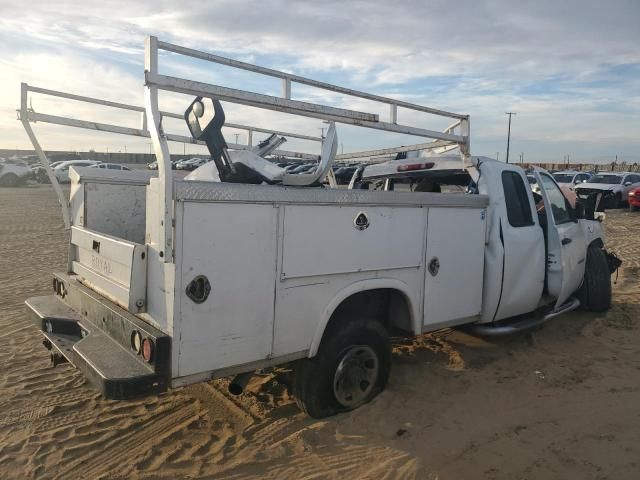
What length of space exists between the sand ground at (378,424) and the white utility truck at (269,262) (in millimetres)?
370

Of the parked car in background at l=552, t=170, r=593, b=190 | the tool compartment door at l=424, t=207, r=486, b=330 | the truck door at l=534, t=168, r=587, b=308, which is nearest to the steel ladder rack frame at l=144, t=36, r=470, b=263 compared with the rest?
the tool compartment door at l=424, t=207, r=486, b=330

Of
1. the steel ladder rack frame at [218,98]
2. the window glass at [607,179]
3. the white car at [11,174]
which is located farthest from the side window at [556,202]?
the white car at [11,174]

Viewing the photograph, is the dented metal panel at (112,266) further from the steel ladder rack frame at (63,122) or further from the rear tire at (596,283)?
the rear tire at (596,283)

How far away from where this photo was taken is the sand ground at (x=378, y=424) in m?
3.25

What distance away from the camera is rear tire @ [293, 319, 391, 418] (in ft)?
11.9

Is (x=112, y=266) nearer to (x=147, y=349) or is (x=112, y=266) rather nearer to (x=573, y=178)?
(x=147, y=349)

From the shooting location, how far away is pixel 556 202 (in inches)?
228

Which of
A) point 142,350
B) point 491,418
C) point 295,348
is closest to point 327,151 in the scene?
point 295,348

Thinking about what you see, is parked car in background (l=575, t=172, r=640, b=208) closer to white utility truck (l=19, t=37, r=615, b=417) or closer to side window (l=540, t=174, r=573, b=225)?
side window (l=540, t=174, r=573, b=225)

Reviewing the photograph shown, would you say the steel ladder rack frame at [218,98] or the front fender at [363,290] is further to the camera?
the front fender at [363,290]

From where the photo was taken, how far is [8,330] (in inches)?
223

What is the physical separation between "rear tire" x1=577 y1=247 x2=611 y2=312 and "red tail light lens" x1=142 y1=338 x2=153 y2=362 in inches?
219

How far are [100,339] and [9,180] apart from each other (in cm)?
3594

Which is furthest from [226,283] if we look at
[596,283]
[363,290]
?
[596,283]
